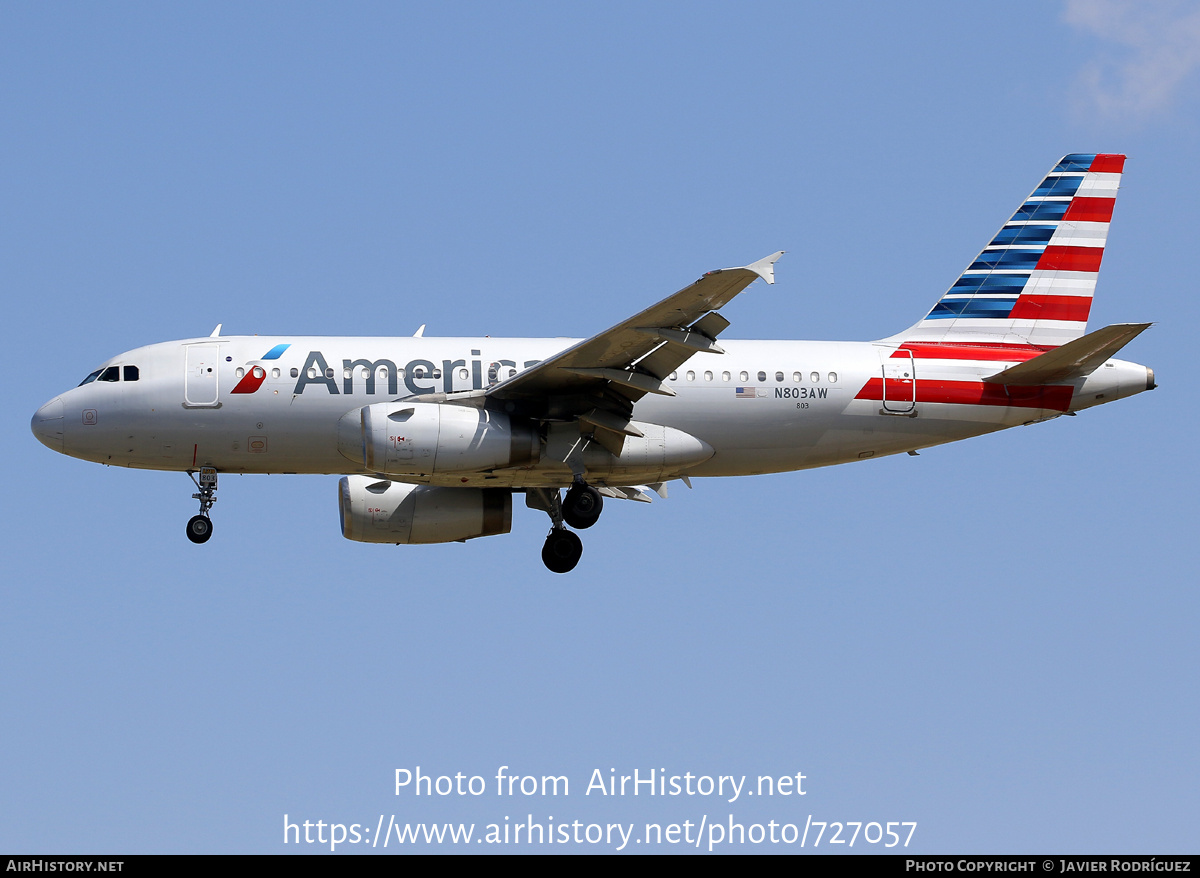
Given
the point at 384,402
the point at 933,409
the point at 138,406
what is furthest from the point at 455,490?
the point at 933,409

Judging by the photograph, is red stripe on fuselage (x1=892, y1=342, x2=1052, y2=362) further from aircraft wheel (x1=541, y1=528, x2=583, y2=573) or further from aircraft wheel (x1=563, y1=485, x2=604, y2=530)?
aircraft wheel (x1=541, y1=528, x2=583, y2=573)

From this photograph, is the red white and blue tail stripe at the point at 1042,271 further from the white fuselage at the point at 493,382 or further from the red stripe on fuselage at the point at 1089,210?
the white fuselage at the point at 493,382

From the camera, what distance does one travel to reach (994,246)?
32.4 m

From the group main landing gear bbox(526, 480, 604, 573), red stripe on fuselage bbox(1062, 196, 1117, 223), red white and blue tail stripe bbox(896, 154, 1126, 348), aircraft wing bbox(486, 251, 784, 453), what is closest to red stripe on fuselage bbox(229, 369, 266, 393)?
aircraft wing bbox(486, 251, 784, 453)

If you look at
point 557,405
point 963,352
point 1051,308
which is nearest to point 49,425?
point 557,405

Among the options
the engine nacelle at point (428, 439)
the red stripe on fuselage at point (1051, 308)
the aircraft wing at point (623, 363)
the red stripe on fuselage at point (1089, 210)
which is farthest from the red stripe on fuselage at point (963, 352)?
the engine nacelle at point (428, 439)

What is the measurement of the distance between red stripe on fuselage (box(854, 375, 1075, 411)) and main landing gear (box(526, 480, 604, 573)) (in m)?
6.40

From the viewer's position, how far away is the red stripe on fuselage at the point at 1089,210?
1289 inches

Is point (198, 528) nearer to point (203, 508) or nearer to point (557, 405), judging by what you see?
point (203, 508)

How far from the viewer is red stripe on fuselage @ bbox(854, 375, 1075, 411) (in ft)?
96.8

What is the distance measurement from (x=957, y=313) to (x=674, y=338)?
8.55m

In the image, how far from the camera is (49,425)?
28969mm

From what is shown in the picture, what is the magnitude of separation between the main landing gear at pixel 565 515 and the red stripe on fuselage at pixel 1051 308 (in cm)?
989
